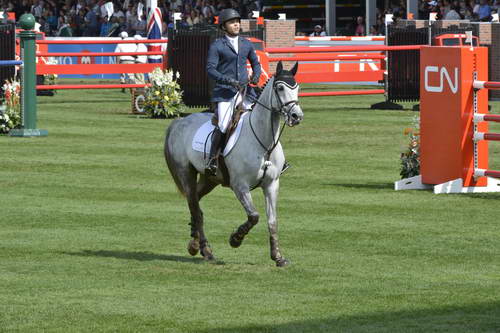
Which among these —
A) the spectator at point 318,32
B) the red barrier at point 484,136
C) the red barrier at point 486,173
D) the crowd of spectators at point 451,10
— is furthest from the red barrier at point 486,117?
the spectator at point 318,32

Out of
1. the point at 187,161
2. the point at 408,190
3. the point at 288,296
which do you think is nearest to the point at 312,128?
the point at 408,190

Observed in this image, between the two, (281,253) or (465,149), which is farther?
(465,149)

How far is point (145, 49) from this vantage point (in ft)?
138

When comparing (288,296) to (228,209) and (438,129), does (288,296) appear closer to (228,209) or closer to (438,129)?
(228,209)

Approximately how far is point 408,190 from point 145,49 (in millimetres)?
25160

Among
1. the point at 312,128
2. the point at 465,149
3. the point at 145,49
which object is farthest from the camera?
the point at 145,49

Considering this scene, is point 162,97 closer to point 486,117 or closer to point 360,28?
point 486,117

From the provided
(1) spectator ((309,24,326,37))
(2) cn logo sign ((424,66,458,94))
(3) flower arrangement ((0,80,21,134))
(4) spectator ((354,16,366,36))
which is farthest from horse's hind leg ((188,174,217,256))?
(4) spectator ((354,16,366,36))

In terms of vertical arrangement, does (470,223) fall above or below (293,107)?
below

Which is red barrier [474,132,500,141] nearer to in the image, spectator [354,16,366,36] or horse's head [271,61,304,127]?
horse's head [271,61,304,127]

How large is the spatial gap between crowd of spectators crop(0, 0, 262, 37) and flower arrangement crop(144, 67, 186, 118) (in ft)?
55.8

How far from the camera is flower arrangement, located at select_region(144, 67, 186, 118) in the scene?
2945cm

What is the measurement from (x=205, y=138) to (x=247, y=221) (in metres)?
1.12

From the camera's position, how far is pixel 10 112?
25.5 metres
